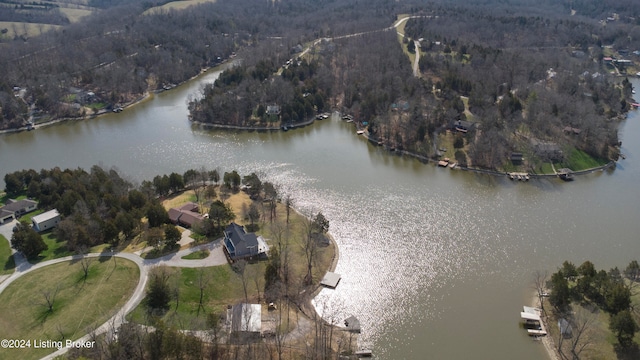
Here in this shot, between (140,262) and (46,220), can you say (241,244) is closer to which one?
(140,262)

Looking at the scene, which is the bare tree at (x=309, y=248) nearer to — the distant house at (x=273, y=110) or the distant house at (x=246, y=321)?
the distant house at (x=246, y=321)

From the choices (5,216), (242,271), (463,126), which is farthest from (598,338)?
(5,216)

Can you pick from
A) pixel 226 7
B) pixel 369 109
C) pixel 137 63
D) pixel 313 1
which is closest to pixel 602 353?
pixel 369 109

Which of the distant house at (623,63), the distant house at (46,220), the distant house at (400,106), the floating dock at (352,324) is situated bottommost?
the floating dock at (352,324)

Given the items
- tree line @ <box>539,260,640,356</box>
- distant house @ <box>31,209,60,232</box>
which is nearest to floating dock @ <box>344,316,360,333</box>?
tree line @ <box>539,260,640,356</box>

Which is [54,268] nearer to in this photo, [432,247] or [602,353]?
[432,247]

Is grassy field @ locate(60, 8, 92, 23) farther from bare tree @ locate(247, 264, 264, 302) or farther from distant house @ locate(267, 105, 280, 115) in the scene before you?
bare tree @ locate(247, 264, 264, 302)

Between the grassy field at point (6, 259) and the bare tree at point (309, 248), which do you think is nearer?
the grassy field at point (6, 259)

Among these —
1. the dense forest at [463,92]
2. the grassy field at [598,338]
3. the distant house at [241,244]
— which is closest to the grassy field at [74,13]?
the dense forest at [463,92]
